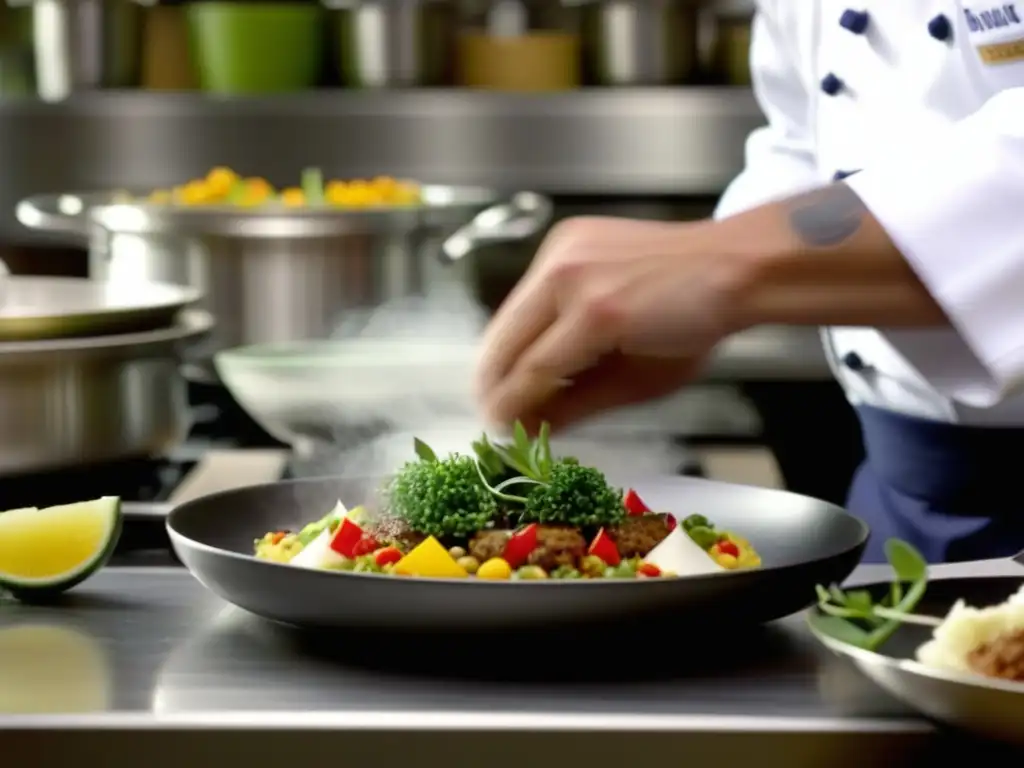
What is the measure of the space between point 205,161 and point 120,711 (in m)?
2.91

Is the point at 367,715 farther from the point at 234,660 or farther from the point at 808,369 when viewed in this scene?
the point at 808,369

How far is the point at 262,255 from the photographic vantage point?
8.08 feet

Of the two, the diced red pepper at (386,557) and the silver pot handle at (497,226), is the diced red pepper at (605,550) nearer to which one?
the diced red pepper at (386,557)

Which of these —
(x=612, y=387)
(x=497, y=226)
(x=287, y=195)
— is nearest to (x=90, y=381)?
(x=612, y=387)

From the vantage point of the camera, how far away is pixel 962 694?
0.78 metres

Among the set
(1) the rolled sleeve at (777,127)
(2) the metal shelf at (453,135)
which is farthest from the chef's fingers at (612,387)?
(2) the metal shelf at (453,135)

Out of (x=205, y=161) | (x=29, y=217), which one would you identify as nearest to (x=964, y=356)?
(x=29, y=217)

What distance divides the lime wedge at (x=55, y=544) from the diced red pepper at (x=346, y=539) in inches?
7.3

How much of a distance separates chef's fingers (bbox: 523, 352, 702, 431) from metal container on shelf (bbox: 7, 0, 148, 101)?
2569mm

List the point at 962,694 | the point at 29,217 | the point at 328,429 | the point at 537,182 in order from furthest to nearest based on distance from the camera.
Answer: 1. the point at 537,182
2. the point at 29,217
3. the point at 328,429
4. the point at 962,694

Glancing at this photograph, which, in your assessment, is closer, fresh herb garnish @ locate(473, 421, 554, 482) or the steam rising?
fresh herb garnish @ locate(473, 421, 554, 482)

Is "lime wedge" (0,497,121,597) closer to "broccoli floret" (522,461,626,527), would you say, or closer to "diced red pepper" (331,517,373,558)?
"diced red pepper" (331,517,373,558)

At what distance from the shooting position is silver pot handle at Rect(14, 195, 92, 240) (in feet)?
8.06

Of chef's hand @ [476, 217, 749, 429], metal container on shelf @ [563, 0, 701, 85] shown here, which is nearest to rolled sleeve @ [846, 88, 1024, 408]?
chef's hand @ [476, 217, 749, 429]
